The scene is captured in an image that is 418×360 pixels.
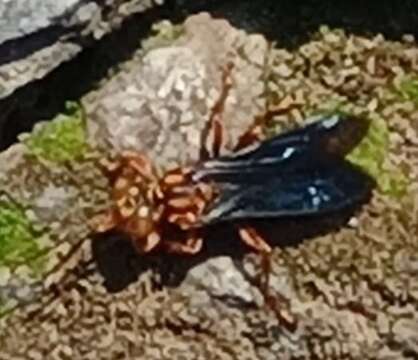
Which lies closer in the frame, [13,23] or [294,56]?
[13,23]

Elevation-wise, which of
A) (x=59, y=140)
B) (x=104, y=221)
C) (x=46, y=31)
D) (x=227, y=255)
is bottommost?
(x=227, y=255)

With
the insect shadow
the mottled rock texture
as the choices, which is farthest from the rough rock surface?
the mottled rock texture

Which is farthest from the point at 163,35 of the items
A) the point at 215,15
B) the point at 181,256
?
the point at 181,256

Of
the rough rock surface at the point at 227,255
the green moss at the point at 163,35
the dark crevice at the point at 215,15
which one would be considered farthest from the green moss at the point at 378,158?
the green moss at the point at 163,35

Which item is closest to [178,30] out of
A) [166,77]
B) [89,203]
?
[166,77]

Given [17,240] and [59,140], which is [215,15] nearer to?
[59,140]

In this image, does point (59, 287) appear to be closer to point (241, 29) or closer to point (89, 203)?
point (89, 203)
